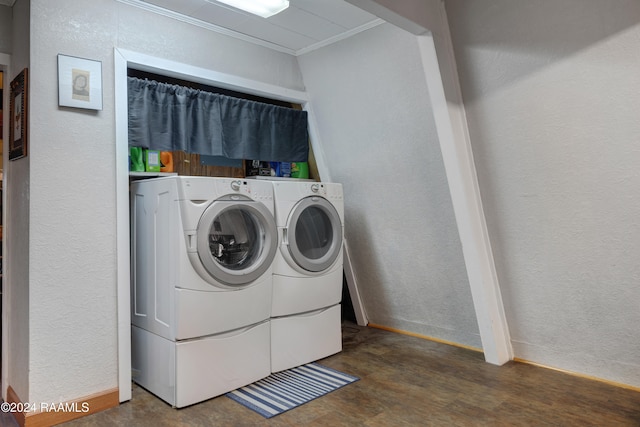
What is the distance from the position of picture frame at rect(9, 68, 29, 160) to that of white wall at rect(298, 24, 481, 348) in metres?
1.97

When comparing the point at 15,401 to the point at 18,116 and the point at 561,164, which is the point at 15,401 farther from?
the point at 561,164

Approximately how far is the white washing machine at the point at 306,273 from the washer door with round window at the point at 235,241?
123mm

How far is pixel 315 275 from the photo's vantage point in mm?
2990

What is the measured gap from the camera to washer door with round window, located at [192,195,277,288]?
240 cm

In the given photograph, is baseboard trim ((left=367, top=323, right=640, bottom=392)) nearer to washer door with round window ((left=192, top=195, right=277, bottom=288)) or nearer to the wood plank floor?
the wood plank floor

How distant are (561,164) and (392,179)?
1185mm

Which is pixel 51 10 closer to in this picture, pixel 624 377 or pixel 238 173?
pixel 238 173

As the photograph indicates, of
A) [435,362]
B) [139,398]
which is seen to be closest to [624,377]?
[435,362]

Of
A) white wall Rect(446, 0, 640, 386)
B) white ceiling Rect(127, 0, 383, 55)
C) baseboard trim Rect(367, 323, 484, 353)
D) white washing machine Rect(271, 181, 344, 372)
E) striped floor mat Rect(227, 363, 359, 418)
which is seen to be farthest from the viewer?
baseboard trim Rect(367, 323, 484, 353)

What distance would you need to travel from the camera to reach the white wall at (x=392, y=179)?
300 cm

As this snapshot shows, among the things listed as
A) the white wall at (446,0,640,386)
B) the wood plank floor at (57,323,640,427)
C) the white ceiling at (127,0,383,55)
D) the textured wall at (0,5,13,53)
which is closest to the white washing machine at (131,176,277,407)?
the wood plank floor at (57,323,640,427)

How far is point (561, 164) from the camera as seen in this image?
2406 mm

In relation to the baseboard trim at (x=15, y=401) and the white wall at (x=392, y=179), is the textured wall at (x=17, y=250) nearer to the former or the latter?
the baseboard trim at (x=15, y=401)

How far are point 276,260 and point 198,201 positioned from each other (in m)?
0.67
